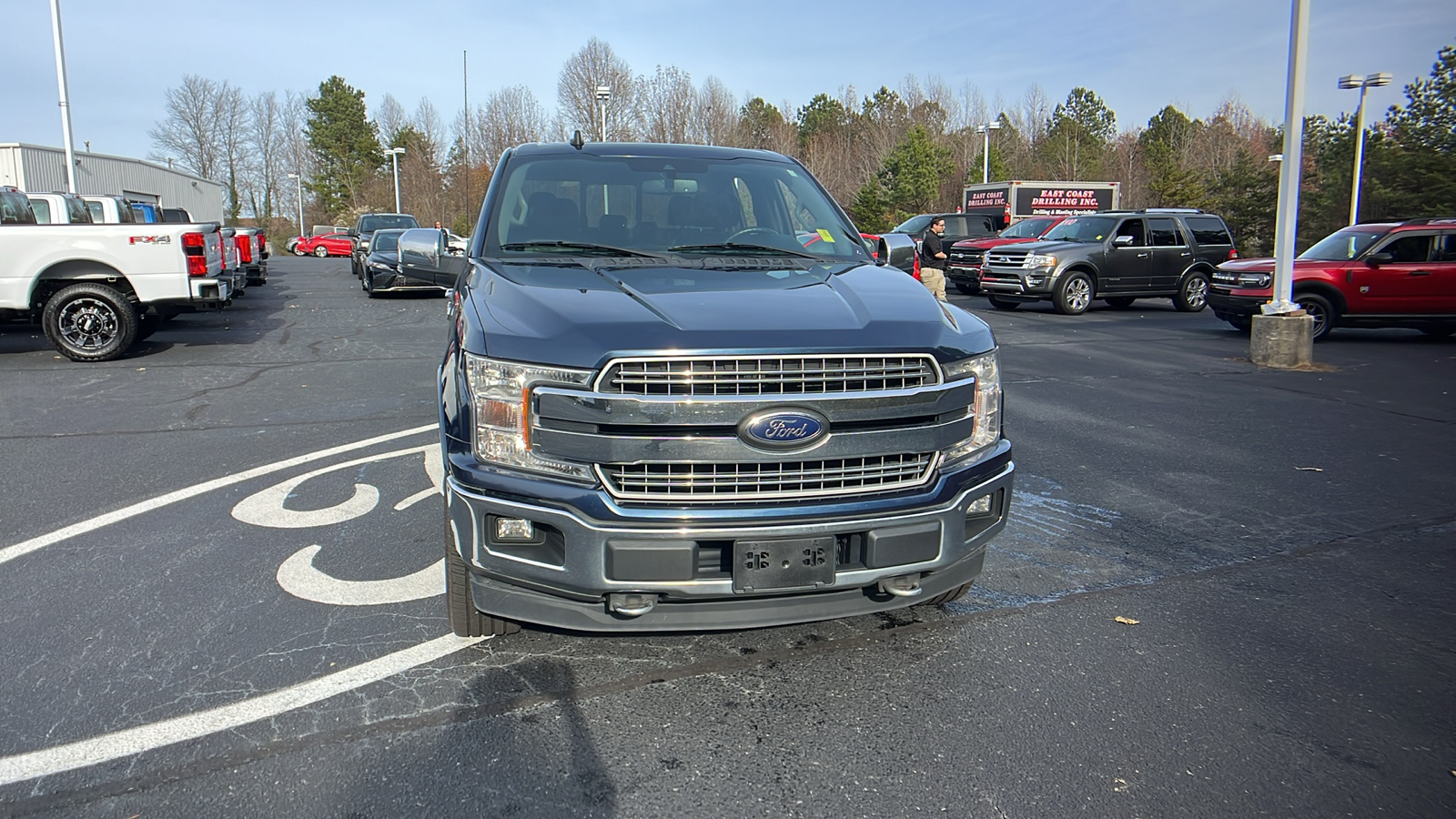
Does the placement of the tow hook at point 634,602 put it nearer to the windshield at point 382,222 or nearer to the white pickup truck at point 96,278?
the white pickup truck at point 96,278

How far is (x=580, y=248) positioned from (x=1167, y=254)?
17433 mm

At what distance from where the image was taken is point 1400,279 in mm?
13758

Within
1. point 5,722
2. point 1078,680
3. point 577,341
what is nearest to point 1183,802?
point 1078,680

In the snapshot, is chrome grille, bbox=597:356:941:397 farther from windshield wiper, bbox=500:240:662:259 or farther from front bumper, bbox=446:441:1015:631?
windshield wiper, bbox=500:240:662:259

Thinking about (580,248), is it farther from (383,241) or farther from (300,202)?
(300,202)

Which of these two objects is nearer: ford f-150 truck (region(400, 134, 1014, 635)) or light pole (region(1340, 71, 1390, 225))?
ford f-150 truck (region(400, 134, 1014, 635))

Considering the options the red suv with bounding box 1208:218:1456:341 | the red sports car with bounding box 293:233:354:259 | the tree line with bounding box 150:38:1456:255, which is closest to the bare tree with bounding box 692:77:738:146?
the tree line with bounding box 150:38:1456:255

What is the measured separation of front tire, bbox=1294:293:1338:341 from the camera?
14.0 m

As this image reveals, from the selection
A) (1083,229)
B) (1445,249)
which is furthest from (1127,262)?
(1445,249)

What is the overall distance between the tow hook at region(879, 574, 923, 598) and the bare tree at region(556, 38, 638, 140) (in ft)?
142

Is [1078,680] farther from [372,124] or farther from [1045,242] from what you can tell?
[372,124]

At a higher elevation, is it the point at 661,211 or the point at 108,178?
the point at 108,178

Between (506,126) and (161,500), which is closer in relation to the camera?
(161,500)

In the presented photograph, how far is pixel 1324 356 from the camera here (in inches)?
493
